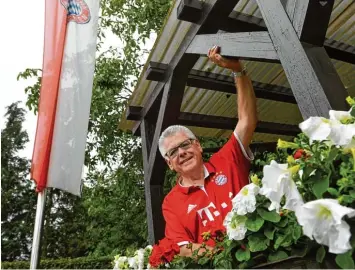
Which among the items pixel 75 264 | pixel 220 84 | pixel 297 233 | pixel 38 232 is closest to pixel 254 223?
pixel 297 233

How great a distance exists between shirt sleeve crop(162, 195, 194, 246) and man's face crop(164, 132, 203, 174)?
0.24 meters

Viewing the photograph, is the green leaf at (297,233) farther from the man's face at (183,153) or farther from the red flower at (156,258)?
the man's face at (183,153)

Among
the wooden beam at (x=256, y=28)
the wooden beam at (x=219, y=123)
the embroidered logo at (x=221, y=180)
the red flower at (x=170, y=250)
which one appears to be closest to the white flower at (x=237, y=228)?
the red flower at (x=170, y=250)

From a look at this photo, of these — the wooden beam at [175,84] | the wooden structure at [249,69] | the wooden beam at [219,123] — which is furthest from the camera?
the wooden beam at [219,123]

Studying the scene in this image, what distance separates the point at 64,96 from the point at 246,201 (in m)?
1.74

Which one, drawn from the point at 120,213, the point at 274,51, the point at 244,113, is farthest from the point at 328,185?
the point at 120,213

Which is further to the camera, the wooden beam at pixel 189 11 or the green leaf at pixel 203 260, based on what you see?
the wooden beam at pixel 189 11

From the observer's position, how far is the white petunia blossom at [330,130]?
0.97 meters

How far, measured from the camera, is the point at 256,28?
2674 millimetres

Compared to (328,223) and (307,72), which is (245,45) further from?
(328,223)

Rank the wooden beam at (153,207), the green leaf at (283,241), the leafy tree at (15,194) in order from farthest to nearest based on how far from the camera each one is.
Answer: the leafy tree at (15,194)
the wooden beam at (153,207)
the green leaf at (283,241)

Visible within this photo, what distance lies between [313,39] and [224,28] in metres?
1.06

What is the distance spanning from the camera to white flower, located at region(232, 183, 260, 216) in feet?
3.71

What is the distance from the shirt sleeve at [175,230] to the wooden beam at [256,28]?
1182mm
